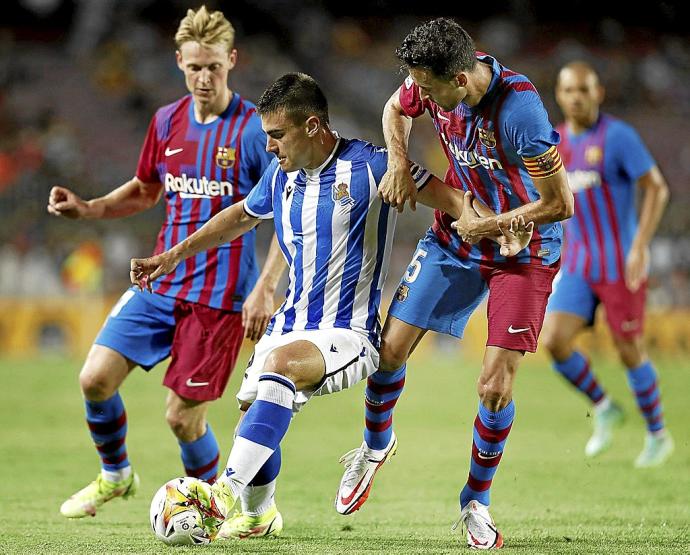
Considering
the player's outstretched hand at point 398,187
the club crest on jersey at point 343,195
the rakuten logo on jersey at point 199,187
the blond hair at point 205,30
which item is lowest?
the rakuten logo on jersey at point 199,187

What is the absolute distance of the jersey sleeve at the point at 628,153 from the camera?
27.2ft

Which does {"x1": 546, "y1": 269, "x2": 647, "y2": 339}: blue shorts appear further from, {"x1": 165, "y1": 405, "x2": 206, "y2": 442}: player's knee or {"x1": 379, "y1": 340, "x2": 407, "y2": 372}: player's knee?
{"x1": 165, "y1": 405, "x2": 206, "y2": 442}: player's knee

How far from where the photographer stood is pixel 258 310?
5555 mm

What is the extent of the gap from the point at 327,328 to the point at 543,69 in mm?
20614

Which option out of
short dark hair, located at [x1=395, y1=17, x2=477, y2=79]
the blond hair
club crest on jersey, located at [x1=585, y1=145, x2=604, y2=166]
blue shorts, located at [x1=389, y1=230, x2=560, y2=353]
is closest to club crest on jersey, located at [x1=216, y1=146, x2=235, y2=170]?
the blond hair

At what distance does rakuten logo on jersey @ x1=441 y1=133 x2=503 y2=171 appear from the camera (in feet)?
16.2

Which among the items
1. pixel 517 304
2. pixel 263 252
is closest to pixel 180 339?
pixel 517 304

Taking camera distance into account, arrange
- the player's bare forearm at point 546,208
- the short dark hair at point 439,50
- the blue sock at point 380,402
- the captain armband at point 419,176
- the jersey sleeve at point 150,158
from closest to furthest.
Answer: the short dark hair at point 439,50, the player's bare forearm at point 546,208, the captain armband at point 419,176, the blue sock at point 380,402, the jersey sleeve at point 150,158

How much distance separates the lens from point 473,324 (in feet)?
56.1

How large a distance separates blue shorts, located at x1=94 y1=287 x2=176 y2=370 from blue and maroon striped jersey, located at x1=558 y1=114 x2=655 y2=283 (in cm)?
383

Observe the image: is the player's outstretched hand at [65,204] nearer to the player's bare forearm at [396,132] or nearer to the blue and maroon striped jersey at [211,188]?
the blue and maroon striped jersey at [211,188]

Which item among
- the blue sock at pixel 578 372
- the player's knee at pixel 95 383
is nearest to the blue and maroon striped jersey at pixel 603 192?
the blue sock at pixel 578 372

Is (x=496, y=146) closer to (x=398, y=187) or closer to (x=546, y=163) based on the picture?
(x=546, y=163)

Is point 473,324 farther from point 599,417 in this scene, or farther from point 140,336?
point 140,336
